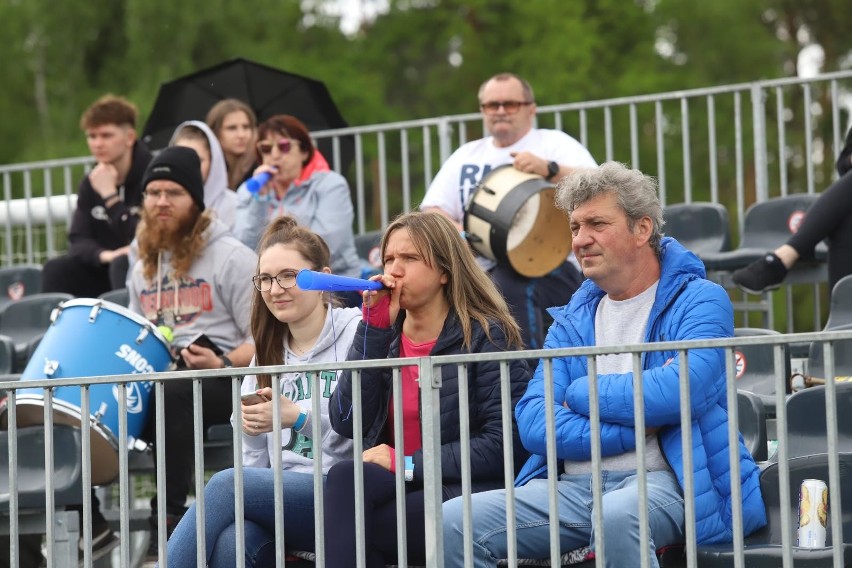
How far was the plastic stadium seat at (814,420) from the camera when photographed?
4.73 metres

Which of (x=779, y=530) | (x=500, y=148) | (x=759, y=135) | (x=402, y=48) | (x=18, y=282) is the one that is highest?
(x=402, y=48)

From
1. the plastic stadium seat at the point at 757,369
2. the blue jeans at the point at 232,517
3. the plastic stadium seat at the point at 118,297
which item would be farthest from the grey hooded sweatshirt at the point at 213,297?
the plastic stadium seat at the point at 757,369

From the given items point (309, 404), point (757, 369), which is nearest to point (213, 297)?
point (309, 404)

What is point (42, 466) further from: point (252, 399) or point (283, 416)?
point (283, 416)

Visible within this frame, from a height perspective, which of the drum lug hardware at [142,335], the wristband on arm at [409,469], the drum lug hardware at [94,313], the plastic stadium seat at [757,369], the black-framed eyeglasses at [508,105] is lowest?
the wristband on arm at [409,469]

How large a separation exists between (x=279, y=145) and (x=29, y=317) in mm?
1576

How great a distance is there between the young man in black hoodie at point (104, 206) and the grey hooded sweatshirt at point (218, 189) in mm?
717

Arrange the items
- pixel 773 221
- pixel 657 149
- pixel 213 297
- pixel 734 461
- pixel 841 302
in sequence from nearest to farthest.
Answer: pixel 734 461
pixel 841 302
pixel 213 297
pixel 773 221
pixel 657 149

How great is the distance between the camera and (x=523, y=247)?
6633 mm

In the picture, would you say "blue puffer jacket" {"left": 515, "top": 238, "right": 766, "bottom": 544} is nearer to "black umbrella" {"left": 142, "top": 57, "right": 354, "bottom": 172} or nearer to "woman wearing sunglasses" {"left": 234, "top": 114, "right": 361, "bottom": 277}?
"woman wearing sunglasses" {"left": 234, "top": 114, "right": 361, "bottom": 277}

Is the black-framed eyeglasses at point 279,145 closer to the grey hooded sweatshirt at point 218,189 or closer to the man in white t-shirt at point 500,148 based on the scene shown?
the grey hooded sweatshirt at point 218,189

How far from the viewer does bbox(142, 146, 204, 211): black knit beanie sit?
21.7ft

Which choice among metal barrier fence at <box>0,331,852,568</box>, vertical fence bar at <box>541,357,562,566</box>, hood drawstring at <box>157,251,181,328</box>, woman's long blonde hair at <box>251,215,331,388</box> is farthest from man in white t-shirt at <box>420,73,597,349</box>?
vertical fence bar at <box>541,357,562,566</box>

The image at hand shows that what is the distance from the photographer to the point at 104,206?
865cm
